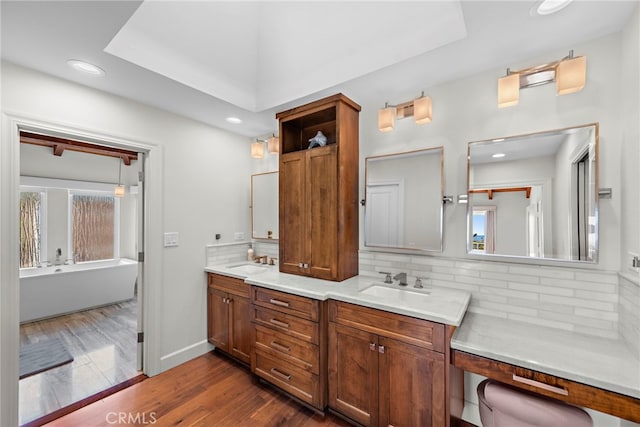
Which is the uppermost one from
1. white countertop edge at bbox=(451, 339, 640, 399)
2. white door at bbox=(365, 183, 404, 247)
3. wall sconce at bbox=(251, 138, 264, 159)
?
wall sconce at bbox=(251, 138, 264, 159)

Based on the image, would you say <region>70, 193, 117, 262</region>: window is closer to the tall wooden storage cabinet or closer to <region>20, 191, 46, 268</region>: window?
<region>20, 191, 46, 268</region>: window

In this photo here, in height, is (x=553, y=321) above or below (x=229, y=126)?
below

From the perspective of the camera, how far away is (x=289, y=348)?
2.09 meters

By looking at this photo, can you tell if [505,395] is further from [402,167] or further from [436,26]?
[436,26]

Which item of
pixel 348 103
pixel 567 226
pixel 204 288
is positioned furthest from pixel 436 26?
pixel 204 288

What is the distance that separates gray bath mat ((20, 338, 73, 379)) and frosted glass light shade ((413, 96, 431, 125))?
4.09 metres

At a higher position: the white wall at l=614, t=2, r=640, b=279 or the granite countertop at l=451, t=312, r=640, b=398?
the white wall at l=614, t=2, r=640, b=279

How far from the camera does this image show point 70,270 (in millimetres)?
4164

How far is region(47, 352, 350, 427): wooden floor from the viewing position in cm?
192

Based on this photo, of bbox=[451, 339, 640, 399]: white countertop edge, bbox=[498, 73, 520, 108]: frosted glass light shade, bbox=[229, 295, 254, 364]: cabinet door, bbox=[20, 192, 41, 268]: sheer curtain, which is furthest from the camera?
bbox=[20, 192, 41, 268]: sheer curtain

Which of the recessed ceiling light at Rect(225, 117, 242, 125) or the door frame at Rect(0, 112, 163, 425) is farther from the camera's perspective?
the recessed ceiling light at Rect(225, 117, 242, 125)

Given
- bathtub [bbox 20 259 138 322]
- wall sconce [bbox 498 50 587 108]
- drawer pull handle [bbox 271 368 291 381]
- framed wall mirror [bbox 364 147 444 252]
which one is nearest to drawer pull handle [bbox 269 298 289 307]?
drawer pull handle [bbox 271 368 291 381]

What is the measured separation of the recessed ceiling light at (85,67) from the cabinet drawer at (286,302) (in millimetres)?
2052

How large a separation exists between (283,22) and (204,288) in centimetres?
274
